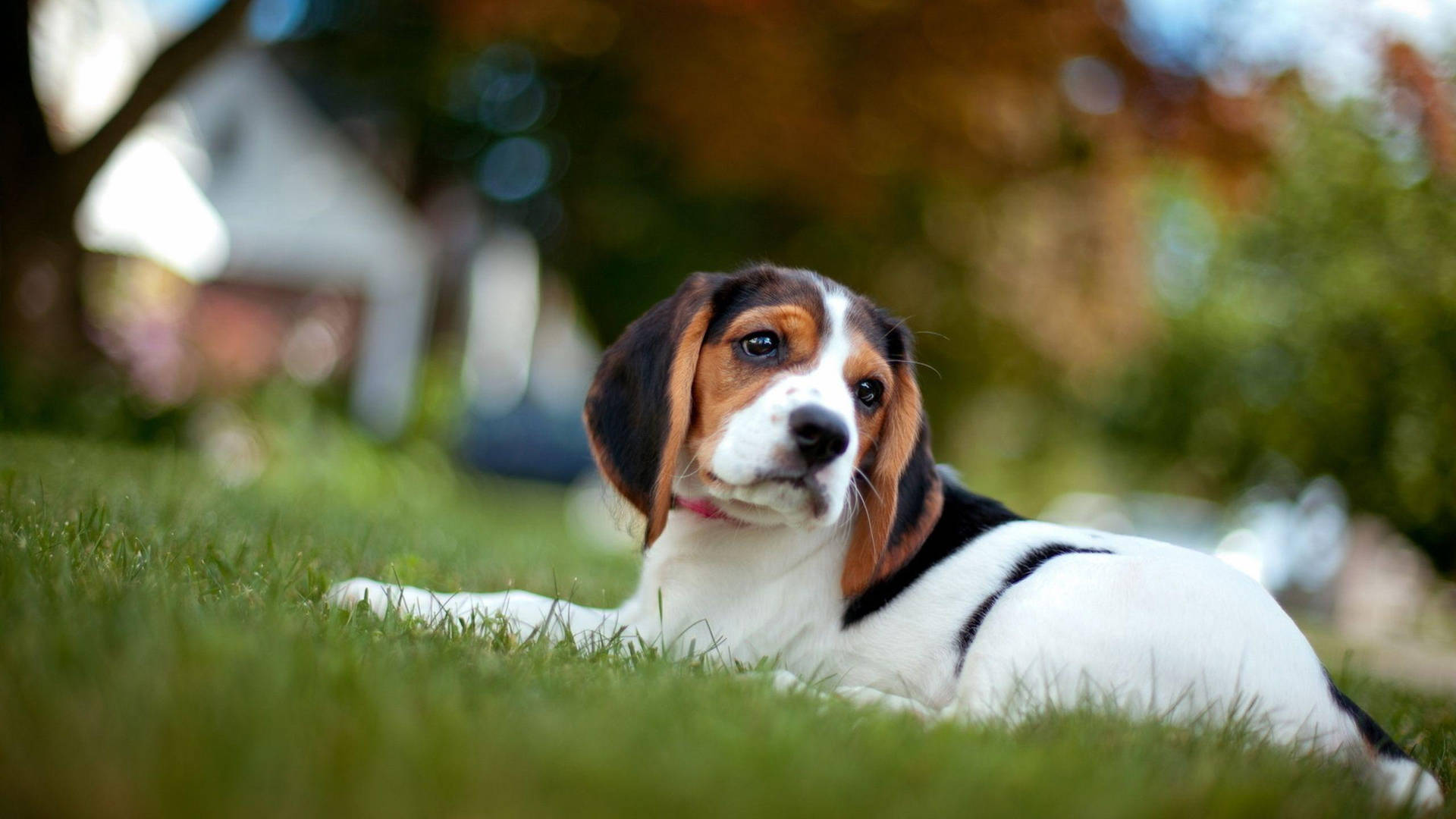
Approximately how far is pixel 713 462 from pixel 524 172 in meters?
20.1

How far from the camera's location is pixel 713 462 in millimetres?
3539

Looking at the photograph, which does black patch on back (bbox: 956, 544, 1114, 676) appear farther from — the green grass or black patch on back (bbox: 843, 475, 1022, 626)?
the green grass

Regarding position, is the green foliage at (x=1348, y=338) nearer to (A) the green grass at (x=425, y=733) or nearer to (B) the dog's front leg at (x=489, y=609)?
(B) the dog's front leg at (x=489, y=609)

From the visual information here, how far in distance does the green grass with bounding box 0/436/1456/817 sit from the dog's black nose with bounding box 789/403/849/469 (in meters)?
0.72

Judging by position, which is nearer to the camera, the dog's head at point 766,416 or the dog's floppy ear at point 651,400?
the dog's head at point 766,416

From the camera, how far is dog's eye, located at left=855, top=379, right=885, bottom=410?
12.6ft

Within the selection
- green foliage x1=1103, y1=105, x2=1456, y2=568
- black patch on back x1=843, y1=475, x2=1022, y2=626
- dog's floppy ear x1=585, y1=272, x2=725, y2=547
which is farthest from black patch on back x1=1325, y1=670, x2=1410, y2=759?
green foliage x1=1103, y1=105, x2=1456, y2=568

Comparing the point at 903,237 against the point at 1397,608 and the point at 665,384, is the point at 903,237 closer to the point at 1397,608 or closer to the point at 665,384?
the point at 1397,608

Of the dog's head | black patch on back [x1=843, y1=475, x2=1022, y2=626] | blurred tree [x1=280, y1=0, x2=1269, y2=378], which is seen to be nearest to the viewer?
the dog's head

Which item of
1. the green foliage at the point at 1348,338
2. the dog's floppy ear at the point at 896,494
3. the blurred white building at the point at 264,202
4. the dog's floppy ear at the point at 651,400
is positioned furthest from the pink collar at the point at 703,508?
the blurred white building at the point at 264,202

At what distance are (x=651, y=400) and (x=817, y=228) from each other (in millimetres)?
16674

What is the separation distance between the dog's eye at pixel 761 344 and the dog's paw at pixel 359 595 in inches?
58.3

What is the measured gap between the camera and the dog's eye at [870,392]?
3.85 m

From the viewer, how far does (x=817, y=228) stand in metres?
20.0
